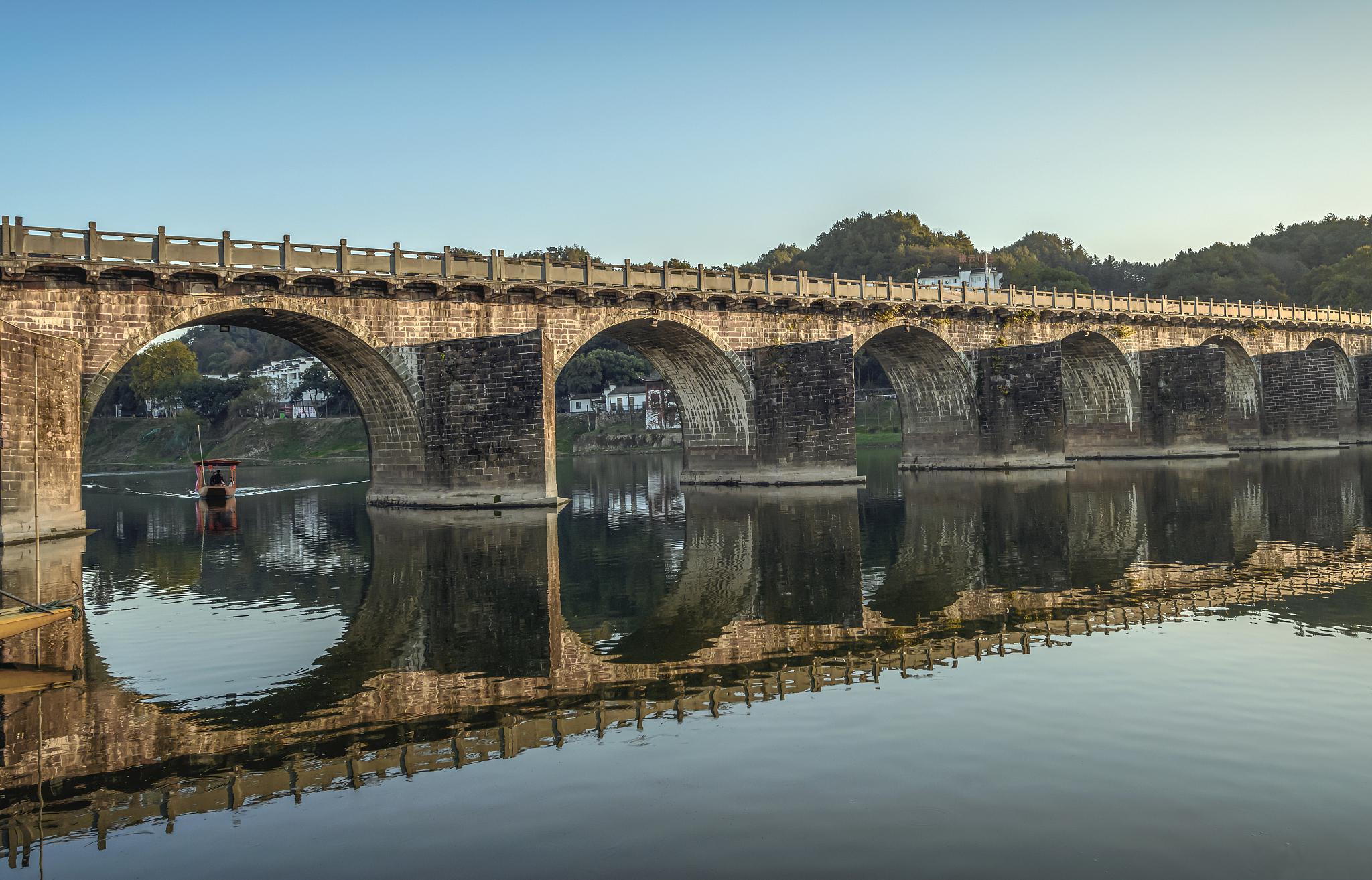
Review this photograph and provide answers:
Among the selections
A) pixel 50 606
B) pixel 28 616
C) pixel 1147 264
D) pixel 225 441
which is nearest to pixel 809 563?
pixel 50 606

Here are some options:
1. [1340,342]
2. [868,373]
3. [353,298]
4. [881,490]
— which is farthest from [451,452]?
[868,373]

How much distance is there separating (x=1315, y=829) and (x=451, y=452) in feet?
115

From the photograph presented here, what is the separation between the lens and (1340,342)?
89062 millimetres

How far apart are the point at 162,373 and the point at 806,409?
92.6m

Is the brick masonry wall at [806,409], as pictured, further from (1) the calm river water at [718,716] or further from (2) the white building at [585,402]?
(2) the white building at [585,402]

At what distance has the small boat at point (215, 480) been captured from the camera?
4988 centimetres

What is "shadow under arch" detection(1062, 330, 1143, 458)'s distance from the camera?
2730 inches

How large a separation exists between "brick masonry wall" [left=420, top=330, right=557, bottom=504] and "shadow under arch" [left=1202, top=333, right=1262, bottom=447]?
196ft

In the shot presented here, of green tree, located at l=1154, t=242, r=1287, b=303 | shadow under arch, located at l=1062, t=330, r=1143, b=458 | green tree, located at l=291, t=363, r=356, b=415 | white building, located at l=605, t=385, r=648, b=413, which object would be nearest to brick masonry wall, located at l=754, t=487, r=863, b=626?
shadow under arch, located at l=1062, t=330, r=1143, b=458

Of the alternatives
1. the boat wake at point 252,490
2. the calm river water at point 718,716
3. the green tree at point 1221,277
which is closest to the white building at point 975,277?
the green tree at point 1221,277

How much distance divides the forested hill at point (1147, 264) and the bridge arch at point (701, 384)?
74.5 m

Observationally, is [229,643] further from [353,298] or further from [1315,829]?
[353,298]

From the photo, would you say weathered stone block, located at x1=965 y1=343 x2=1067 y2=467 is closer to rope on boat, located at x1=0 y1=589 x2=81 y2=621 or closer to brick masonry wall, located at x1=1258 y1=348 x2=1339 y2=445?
brick masonry wall, located at x1=1258 y1=348 x2=1339 y2=445

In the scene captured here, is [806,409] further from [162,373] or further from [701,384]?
[162,373]
